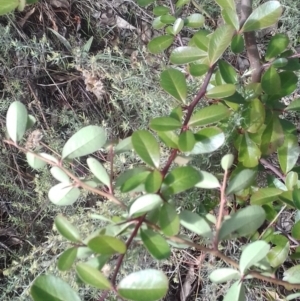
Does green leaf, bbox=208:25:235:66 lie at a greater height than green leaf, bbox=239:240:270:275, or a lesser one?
greater

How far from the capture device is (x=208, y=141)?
2.65ft

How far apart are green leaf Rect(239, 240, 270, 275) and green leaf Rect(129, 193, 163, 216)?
16 cm

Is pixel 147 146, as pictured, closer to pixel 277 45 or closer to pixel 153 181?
pixel 153 181

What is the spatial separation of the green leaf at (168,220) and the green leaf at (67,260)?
0.14 m

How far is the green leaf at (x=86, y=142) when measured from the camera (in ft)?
2.59

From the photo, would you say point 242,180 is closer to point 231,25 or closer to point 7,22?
point 231,25

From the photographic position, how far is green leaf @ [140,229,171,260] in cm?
69

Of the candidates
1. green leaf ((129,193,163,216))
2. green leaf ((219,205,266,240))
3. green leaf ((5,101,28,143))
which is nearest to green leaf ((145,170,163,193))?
green leaf ((129,193,163,216))

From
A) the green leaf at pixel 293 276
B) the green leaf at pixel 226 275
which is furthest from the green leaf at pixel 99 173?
the green leaf at pixel 293 276

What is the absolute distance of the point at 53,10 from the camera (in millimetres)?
1948

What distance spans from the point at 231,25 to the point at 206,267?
866mm

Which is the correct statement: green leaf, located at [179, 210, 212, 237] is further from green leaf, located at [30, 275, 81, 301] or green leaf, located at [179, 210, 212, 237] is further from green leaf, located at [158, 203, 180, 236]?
green leaf, located at [30, 275, 81, 301]

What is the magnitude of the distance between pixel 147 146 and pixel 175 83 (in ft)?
0.59

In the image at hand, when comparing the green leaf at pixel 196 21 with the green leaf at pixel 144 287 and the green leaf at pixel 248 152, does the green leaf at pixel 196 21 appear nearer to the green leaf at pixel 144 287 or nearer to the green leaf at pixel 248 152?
the green leaf at pixel 248 152
